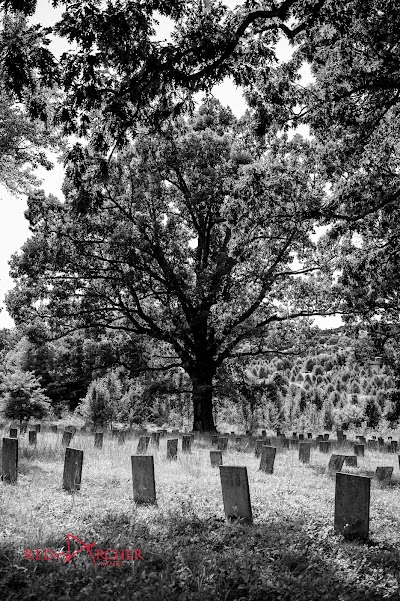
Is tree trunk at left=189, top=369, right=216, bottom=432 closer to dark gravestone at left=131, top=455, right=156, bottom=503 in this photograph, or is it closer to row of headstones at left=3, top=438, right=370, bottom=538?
row of headstones at left=3, top=438, right=370, bottom=538

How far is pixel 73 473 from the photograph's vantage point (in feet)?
20.2

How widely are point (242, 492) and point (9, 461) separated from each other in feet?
10.8

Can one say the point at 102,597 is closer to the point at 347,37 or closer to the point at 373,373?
the point at 347,37

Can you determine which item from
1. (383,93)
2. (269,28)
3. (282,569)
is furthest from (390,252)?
(282,569)

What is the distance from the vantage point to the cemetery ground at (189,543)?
3.50 m

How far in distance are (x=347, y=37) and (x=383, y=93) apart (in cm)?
146

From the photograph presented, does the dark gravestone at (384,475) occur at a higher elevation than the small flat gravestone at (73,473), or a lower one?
lower

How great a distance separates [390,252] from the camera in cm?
1060

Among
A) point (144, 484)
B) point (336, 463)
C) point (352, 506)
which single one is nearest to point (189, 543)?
point (144, 484)

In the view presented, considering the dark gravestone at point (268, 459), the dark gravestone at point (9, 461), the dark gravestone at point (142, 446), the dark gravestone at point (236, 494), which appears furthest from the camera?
the dark gravestone at point (142, 446)

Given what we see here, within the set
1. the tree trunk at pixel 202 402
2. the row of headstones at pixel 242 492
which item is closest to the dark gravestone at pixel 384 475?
the row of headstones at pixel 242 492

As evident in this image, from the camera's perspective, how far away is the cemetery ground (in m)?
3.50

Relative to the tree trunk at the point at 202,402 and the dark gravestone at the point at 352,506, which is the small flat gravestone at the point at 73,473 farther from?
the tree trunk at the point at 202,402
